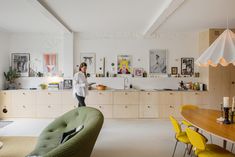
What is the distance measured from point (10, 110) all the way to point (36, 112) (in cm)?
75

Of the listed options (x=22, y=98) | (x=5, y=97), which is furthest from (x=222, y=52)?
(x=5, y=97)

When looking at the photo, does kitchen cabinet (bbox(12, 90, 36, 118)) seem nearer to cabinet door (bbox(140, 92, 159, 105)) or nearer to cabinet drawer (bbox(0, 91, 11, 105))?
cabinet drawer (bbox(0, 91, 11, 105))

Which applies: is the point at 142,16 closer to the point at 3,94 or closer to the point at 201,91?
the point at 201,91

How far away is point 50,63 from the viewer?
6.71 meters

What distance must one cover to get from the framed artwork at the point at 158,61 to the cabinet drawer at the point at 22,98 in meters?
3.68

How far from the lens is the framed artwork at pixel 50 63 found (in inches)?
264

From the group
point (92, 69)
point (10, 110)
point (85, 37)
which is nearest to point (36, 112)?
point (10, 110)

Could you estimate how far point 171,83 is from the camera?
6.69 m

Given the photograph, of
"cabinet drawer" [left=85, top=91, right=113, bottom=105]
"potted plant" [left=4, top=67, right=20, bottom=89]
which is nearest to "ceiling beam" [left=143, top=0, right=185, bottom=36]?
"cabinet drawer" [left=85, top=91, right=113, bottom=105]

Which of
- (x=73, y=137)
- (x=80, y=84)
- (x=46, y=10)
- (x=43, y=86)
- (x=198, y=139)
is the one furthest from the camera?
(x=43, y=86)

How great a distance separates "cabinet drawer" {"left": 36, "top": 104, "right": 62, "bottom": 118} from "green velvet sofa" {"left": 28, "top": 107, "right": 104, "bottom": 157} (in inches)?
106

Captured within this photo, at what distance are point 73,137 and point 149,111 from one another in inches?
172

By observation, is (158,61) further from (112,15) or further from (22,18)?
(22,18)

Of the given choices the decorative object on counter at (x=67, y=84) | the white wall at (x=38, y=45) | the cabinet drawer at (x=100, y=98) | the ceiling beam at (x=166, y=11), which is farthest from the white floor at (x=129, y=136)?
the ceiling beam at (x=166, y=11)
